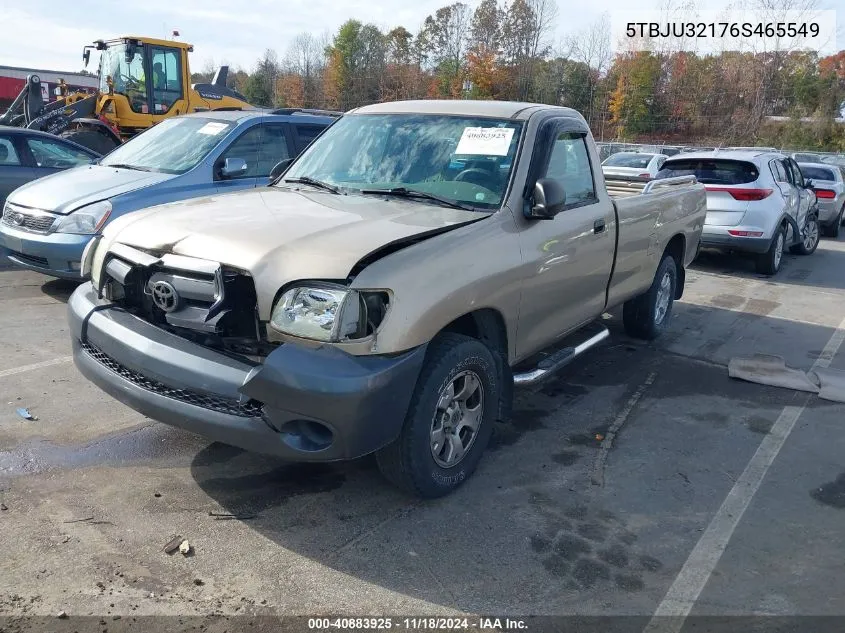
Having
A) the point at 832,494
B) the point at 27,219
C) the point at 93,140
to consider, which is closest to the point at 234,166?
the point at 27,219

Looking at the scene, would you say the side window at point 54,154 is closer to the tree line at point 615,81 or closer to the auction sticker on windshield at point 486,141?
the auction sticker on windshield at point 486,141

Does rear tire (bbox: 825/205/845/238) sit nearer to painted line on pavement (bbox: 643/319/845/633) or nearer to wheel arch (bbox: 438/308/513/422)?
painted line on pavement (bbox: 643/319/845/633)

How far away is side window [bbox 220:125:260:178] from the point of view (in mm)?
7818

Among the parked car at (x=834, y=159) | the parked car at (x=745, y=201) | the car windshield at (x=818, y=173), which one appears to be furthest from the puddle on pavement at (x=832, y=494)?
the parked car at (x=834, y=159)

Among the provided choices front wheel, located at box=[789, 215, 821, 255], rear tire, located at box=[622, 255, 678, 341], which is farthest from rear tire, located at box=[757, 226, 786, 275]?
rear tire, located at box=[622, 255, 678, 341]

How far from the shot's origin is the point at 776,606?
10.1ft

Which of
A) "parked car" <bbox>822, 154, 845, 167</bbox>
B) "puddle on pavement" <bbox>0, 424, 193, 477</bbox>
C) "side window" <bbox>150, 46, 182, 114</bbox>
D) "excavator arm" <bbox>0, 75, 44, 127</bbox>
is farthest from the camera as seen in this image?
"parked car" <bbox>822, 154, 845, 167</bbox>

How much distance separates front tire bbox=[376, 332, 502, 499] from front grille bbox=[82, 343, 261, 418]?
726mm

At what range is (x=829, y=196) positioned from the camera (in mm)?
16094

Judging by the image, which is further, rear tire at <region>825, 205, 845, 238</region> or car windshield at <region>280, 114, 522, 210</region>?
rear tire at <region>825, 205, 845, 238</region>

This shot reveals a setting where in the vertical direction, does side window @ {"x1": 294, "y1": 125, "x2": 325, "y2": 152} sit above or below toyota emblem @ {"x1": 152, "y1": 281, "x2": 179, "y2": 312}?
above

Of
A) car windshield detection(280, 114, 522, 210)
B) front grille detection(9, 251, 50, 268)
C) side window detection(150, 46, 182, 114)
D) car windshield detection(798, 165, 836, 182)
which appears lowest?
front grille detection(9, 251, 50, 268)

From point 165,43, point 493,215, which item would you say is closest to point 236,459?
point 493,215

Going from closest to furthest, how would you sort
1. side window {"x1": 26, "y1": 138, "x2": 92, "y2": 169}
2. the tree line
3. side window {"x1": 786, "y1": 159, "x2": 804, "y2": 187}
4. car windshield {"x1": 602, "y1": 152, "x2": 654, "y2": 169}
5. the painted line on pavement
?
the painted line on pavement < side window {"x1": 26, "y1": 138, "x2": 92, "y2": 169} < side window {"x1": 786, "y1": 159, "x2": 804, "y2": 187} < car windshield {"x1": 602, "y1": 152, "x2": 654, "y2": 169} < the tree line
